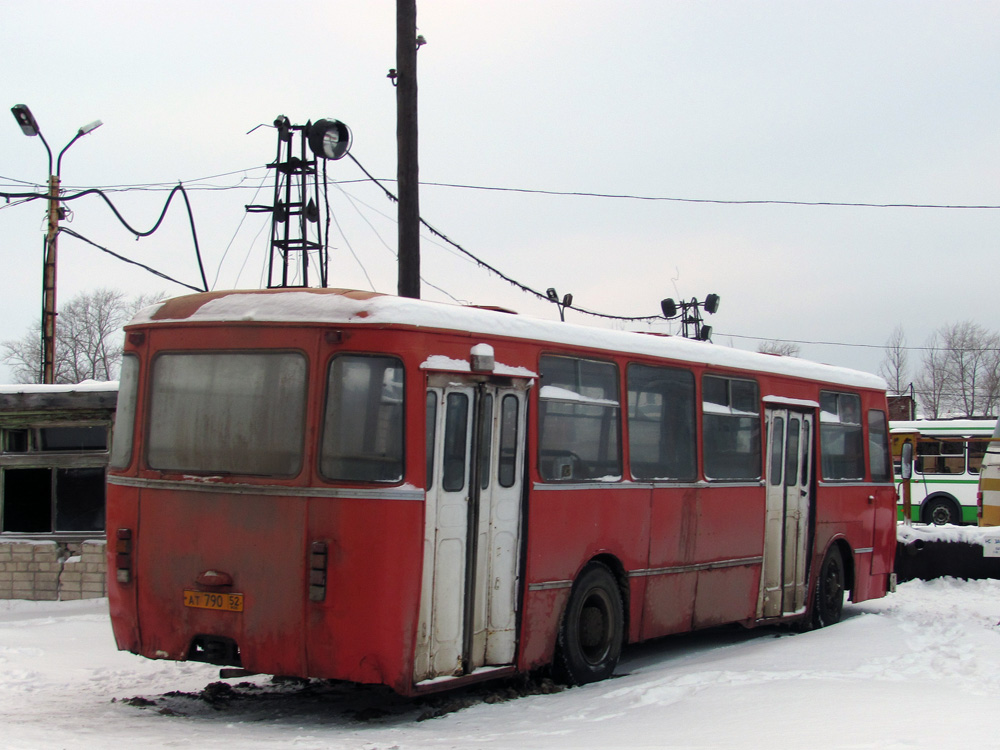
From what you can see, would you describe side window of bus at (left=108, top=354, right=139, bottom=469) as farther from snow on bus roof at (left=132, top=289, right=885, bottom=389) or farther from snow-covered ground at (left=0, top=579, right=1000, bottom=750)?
snow-covered ground at (left=0, top=579, right=1000, bottom=750)

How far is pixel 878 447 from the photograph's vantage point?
47.2 ft

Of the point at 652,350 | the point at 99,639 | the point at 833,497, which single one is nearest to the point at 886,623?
the point at 833,497

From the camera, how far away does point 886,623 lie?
12.0m

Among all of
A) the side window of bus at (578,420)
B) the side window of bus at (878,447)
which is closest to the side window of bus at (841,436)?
the side window of bus at (878,447)

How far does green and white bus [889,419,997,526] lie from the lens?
1197 inches

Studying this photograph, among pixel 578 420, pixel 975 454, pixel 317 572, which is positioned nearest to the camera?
pixel 317 572

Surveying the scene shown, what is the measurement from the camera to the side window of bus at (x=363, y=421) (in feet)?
25.0

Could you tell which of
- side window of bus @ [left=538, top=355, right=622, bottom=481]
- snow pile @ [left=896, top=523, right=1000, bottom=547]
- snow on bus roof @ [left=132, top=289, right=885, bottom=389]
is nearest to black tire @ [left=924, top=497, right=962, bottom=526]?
snow pile @ [left=896, top=523, right=1000, bottom=547]

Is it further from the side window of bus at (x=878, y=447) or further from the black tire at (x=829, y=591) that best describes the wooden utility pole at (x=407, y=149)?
the side window of bus at (x=878, y=447)

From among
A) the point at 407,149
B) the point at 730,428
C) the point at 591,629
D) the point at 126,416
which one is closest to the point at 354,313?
the point at 126,416

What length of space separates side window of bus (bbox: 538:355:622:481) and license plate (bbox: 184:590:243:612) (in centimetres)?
242

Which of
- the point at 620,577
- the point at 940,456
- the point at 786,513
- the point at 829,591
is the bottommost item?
the point at 829,591

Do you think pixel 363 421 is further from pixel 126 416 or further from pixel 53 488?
pixel 53 488

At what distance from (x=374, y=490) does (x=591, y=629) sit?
282cm
